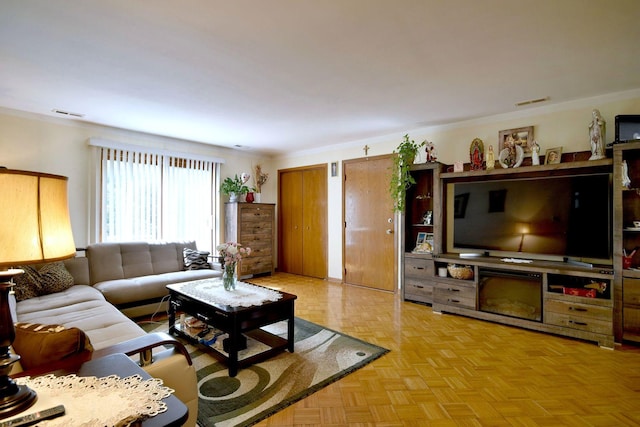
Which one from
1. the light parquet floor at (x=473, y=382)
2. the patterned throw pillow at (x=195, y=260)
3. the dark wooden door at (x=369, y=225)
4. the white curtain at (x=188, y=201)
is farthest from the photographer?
the white curtain at (x=188, y=201)

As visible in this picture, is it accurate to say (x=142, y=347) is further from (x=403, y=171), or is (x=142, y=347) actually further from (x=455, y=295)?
(x=403, y=171)

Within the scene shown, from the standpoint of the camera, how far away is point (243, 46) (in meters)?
2.17

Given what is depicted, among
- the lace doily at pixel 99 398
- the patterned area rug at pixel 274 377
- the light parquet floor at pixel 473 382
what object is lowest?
the light parquet floor at pixel 473 382

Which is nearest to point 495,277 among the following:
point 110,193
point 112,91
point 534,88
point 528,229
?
point 528,229

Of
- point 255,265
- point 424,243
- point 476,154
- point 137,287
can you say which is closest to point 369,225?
point 424,243

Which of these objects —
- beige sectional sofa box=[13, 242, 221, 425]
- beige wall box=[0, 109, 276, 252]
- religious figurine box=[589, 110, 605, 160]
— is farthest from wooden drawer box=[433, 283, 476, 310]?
beige wall box=[0, 109, 276, 252]

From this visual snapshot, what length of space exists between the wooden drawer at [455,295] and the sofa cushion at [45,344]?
3327mm

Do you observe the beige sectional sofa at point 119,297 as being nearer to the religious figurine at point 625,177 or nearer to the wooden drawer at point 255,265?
the wooden drawer at point 255,265

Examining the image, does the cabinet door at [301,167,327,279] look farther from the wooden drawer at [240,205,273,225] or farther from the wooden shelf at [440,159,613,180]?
the wooden shelf at [440,159,613,180]

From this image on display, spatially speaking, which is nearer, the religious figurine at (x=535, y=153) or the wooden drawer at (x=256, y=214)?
the religious figurine at (x=535, y=153)

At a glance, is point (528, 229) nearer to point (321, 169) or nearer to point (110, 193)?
point (321, 169)

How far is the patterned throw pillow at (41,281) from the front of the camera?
271cm

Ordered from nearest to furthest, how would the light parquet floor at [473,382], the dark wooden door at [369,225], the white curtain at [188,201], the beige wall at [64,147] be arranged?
the light parquet floor at [473,382], the beige wall at [64,147], the dark wooden door at [369,225], the white curtain at [188,201]

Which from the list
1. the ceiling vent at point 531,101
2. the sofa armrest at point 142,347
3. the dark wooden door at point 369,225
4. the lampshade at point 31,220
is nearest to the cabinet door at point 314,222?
the dark wooden door at point 369,225
